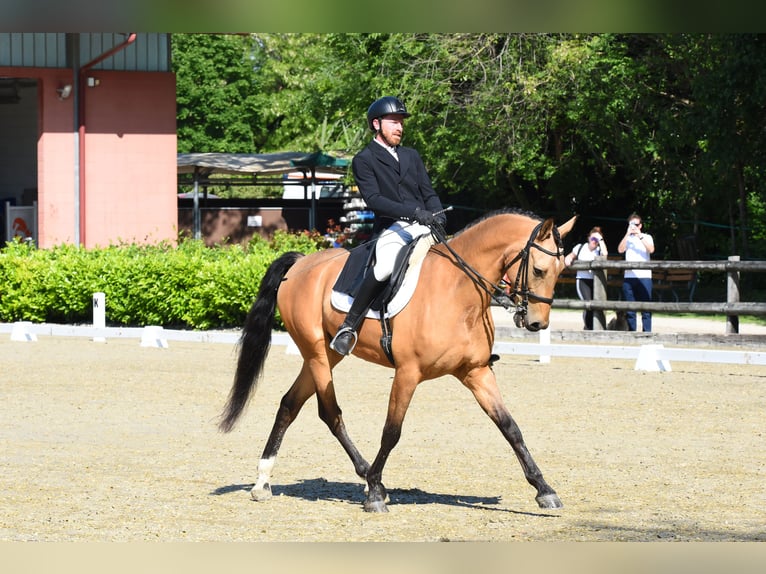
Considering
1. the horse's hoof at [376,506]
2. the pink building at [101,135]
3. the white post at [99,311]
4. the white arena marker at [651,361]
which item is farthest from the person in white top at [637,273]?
the horse's hoof at [376,506]

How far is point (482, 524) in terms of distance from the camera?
670 centimetres

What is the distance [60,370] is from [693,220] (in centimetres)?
2067

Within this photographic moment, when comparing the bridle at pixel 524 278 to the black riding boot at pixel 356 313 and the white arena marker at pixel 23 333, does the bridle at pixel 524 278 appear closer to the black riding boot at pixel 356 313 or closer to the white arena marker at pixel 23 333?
the black riding boot at pixel 356 313

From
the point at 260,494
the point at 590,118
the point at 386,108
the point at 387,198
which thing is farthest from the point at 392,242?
the point at 590,118

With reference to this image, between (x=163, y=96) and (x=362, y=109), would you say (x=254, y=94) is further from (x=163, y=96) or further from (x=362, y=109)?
(x=163, y=96)

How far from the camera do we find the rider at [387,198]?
7.34 meters

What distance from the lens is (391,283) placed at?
7309 millimetres

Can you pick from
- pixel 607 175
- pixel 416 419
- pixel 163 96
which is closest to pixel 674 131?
pixel 607 175

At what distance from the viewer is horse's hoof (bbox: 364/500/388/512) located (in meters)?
7.11

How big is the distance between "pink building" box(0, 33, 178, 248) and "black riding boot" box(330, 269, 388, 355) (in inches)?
708

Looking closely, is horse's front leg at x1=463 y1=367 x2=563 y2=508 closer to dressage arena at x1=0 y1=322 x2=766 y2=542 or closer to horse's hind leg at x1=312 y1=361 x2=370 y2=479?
dressage arena at x1=0 y1=322 x2=766 y2=542

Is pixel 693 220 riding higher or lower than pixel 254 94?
lower

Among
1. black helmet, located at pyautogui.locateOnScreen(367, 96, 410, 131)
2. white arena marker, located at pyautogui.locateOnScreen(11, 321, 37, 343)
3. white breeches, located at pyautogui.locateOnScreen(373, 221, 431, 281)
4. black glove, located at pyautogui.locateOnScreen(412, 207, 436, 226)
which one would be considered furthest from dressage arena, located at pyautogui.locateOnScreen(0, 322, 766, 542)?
white arena marker, located at pyautogui.locateOnScreen(11, 321, 37, 343)
